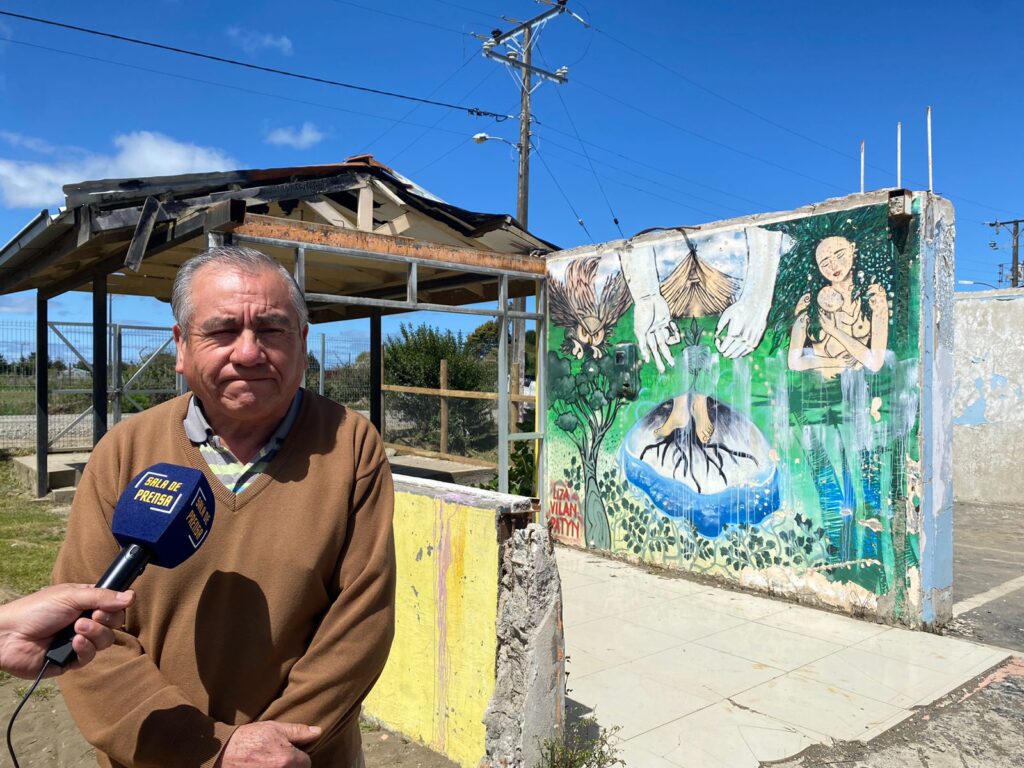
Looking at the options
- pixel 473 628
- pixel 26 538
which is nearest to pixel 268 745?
pixel 473 628

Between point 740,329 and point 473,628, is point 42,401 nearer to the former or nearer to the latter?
point 740,329

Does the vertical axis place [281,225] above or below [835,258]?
above

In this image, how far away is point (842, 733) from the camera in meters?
3.63

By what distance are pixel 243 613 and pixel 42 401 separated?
1072cm

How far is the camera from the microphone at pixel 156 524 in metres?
1.39

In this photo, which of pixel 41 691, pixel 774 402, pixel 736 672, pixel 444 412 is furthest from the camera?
pixel 444 412

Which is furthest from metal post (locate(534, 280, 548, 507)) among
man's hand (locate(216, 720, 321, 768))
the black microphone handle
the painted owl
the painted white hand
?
the black microphone handle

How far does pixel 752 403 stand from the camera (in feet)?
19.7

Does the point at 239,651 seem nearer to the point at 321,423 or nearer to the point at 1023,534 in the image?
the point at 321,423

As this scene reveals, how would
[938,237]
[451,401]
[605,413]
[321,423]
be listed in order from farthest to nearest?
1. [451,401]
2. [605,413]
3. [938,237]
4. [321,423]

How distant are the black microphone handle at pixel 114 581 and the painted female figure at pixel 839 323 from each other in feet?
16.7

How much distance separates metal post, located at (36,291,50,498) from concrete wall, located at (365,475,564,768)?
28.3 ft

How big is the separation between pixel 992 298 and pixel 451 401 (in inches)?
341

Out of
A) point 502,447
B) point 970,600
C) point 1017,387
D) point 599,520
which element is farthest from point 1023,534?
point 502,447
